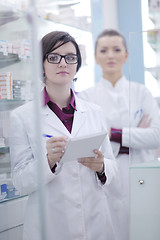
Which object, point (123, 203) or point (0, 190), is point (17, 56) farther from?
point (123, 203)

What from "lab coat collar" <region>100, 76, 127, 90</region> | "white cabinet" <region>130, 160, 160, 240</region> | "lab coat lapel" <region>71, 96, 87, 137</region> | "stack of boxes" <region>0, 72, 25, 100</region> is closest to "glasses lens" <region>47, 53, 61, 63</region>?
"stack of boxes" <region>0, 72, 25, 100</region>

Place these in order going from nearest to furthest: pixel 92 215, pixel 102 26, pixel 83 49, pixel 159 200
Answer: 1. pixel 159 200
2. pixel 92 215
3. pixel 83 49
4. pixel 102 26

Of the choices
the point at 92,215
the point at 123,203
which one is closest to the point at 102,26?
the point at 123,203

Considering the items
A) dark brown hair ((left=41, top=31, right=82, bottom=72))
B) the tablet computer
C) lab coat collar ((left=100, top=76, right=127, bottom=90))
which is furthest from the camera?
lab coat collar ((left=100, top=76, right=127, bottom=90))

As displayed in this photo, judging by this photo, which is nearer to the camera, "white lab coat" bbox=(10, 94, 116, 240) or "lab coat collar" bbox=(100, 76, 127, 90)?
"white lab coat" bbox=(10, 94, 116, 240)

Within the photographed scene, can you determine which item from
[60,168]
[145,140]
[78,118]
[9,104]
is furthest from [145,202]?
[9,104]

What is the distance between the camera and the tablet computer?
120 cm

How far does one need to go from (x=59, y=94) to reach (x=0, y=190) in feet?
1.72

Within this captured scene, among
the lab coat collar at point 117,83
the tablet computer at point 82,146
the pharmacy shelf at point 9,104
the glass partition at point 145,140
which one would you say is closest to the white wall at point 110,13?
the lab coat collar at point 117,83

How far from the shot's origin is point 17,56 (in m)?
1.54

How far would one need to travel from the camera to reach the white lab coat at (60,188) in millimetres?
1386

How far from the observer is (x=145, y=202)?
1277mm

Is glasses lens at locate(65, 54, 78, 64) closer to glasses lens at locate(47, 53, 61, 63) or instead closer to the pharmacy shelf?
glasses lens at locate(47, 53, 61, 63)

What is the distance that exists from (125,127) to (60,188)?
895 millimetres
